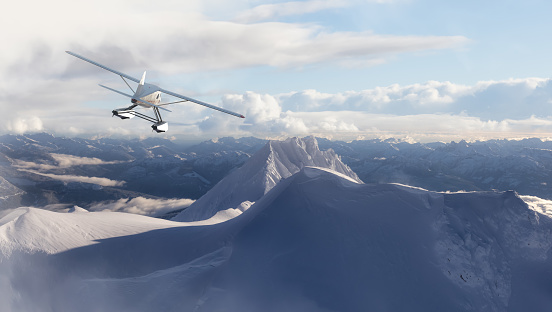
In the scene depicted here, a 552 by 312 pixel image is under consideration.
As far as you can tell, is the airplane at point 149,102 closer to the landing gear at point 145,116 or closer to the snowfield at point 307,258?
the landing gear at point 145,116

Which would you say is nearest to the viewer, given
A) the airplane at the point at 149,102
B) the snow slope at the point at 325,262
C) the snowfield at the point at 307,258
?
the airplane at the point at 149,102

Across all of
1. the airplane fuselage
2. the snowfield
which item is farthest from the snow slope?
the airplane fuselage

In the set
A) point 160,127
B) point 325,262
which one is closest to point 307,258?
point 325,262

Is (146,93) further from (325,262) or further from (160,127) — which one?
(325,262)

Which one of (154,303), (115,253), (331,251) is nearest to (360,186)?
(331,251)

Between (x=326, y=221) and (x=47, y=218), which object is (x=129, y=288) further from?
(x=326, y=221)

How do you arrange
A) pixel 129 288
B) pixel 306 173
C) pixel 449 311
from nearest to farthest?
pixel 449 311, pixel 129 288, pixel 306 173

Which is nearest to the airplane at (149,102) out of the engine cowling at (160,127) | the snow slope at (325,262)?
the engine cowling at (160,127)
